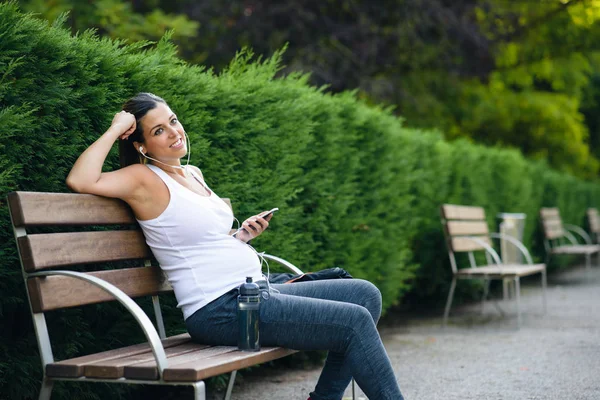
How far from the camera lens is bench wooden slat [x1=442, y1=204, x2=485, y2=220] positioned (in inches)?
337

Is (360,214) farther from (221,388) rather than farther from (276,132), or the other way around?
(221,388)

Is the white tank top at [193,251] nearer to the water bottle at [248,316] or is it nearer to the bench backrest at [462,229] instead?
the water bottle at [248,316]

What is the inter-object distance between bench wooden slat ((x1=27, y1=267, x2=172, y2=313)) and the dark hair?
1.65 feet

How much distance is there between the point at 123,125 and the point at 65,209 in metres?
0.48

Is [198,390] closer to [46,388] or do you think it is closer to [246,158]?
[46,388]

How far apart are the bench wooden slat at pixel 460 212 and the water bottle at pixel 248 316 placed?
Answer: 17.8 feet

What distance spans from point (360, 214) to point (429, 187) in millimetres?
2191

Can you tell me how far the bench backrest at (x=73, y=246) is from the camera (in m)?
3.10

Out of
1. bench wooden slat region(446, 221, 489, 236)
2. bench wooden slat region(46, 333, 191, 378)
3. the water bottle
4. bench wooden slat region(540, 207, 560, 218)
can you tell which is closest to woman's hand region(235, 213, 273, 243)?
the water bottle

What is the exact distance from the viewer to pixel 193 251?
3543 millimetres

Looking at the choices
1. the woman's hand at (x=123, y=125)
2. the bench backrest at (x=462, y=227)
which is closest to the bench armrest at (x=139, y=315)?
the woman's hand at (x=123, y=125)

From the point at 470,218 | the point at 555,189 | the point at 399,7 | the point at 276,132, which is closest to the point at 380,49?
the point at 399,7

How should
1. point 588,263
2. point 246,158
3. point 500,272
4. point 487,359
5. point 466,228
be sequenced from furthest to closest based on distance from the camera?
point 588,263, point 466,228, point 500,272, point 487,359, point 246,158

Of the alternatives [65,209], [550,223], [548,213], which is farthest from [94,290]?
[548,213]
